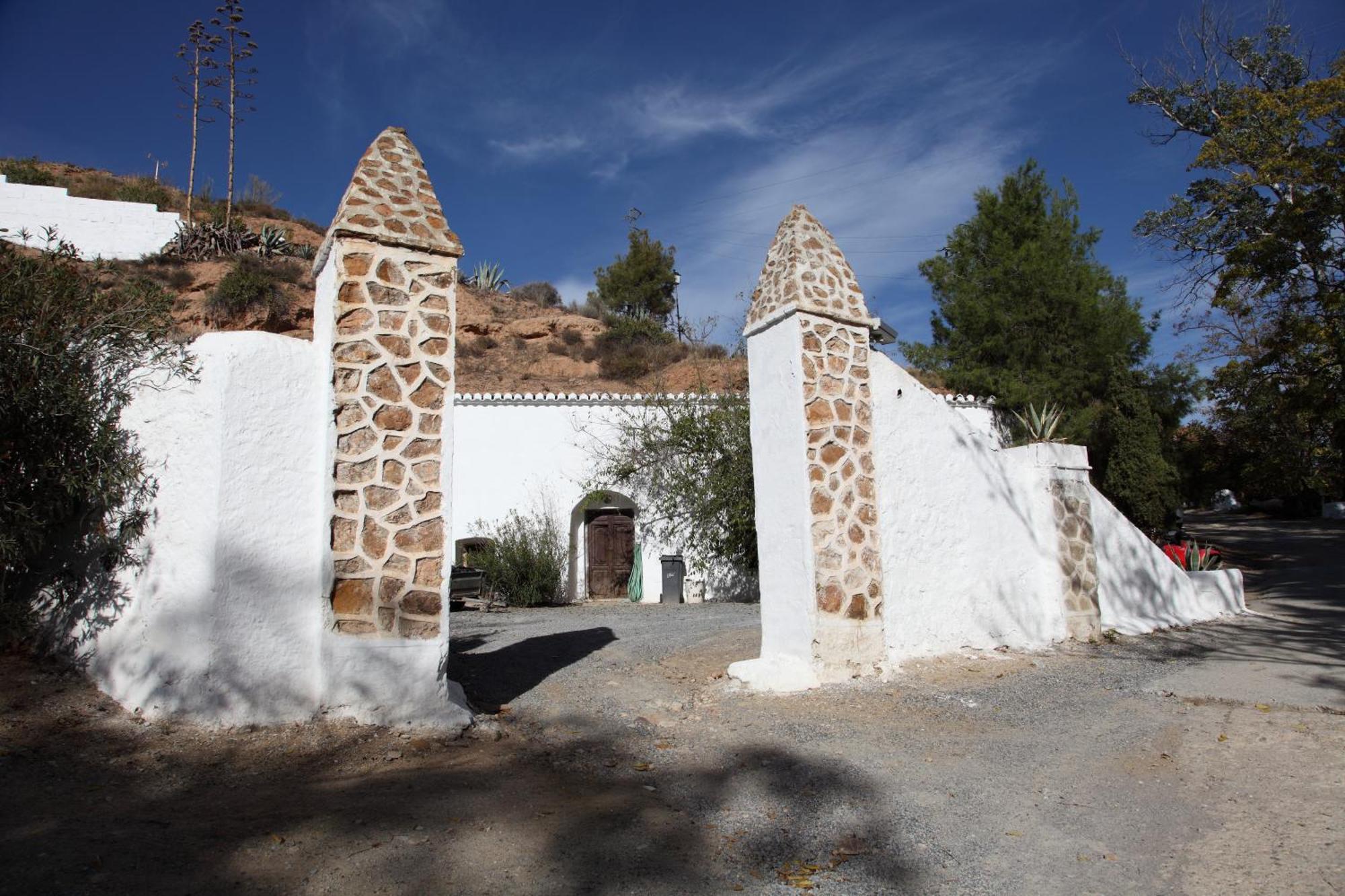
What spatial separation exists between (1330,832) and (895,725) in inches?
90.5

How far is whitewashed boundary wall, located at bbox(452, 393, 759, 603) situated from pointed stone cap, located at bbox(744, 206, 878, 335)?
951 cm

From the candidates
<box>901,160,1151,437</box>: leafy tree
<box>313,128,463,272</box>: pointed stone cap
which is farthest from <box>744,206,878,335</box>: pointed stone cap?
<box>901,160,1151,437</box>: leafy tree

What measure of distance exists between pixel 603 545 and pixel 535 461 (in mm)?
2260

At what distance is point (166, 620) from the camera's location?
483cm

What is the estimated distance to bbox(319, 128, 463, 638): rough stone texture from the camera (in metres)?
5.14

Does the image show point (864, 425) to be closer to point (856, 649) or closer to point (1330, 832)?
point (856, 649)

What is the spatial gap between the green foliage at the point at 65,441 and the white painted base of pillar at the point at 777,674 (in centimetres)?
429

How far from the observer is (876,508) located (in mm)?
6875

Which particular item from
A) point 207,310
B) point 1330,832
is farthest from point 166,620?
point 207,310

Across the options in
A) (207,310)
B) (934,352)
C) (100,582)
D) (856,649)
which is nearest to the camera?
(100,582)

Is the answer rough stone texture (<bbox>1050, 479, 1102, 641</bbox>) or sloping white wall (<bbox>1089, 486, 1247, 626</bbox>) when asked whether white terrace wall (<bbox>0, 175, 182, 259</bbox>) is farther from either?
sloping white wall (<bbox>1089, 486, 1247, 626</bbox>)

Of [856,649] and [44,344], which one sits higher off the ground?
[44,344]

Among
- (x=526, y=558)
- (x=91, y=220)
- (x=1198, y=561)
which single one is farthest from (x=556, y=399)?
(x=91, y=220)

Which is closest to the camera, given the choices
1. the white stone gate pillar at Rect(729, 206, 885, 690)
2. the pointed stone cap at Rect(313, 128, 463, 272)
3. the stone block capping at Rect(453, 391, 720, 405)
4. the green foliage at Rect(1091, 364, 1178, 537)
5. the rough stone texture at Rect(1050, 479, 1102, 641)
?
the pointed stone cap at Rect(313, 128, 463, 272)
